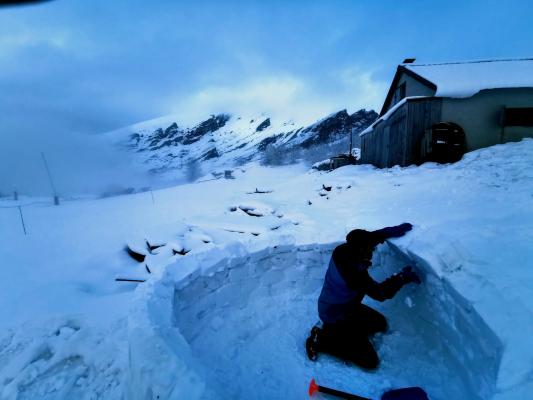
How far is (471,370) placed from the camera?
1.99 meters

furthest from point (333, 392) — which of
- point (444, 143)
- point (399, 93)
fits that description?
point (399, 93)

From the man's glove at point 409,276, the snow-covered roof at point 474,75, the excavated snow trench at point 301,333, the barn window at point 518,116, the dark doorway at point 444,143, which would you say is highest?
the snow-covered roof at point 474,75

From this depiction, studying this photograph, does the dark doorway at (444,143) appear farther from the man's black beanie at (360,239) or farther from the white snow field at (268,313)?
the man's black beanie at (360,239)

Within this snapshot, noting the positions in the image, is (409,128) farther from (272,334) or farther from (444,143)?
(272,334)

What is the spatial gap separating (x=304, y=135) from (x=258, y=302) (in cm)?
4913

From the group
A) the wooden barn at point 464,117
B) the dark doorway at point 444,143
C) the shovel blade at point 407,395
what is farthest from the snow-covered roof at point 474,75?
the shovel blade at point 407,395

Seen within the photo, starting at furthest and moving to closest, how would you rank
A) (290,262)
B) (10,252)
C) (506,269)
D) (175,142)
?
(175,142)
(10,252)
(290,262)
(506,269)

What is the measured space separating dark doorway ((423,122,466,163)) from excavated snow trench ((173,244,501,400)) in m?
7.32

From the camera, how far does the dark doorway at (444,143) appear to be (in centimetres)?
898

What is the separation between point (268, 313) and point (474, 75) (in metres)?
13.3

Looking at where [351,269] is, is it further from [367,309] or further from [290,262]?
[290,262]

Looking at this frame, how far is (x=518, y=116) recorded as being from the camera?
9.49 m

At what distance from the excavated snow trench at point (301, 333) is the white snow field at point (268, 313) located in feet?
0.05

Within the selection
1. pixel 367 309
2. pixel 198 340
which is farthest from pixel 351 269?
pixel 198 340
